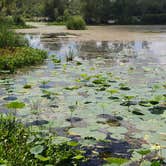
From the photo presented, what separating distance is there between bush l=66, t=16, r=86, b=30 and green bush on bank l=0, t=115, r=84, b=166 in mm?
28401

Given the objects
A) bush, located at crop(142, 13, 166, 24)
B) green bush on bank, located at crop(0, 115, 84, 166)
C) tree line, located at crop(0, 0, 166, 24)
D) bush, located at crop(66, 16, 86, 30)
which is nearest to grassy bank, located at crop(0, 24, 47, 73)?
green bush on bank, located at crop(0, 115, 84, 166)

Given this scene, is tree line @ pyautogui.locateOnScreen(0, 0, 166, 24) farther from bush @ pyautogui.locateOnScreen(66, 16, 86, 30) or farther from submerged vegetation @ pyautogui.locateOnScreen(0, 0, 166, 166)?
submerged vegetation @ pyautogui.locateOnScreen(0, 0, 166, 166)

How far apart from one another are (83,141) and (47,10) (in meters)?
48.0

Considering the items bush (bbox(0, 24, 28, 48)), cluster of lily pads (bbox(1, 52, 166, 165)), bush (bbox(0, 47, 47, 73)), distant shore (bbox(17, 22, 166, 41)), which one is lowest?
distant shore (bbox(17, 22, 166, 41))

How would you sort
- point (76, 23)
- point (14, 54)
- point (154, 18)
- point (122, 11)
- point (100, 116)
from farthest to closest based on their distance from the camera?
point (154, 18) < point (122, 11) < point (76, 23) < point (14, 54) < point (100, 116)

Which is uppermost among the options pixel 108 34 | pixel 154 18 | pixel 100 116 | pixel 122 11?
pixel 122 11

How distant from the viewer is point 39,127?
16.5 feet

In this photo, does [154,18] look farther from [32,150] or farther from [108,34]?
[32,150]

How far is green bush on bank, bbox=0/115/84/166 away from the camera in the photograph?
→ 393 centimetres

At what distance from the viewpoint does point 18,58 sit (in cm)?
1101

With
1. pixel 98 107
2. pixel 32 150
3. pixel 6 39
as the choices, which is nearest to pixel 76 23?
pixel 6 39

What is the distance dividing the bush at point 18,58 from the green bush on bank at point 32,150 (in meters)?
5.30

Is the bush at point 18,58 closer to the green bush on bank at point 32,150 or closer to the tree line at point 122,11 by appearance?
the green bush on bank at point 32,150

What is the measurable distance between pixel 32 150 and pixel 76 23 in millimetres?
29709
